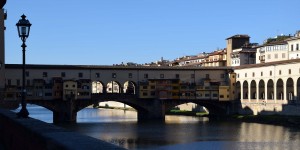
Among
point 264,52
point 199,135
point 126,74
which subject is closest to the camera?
point 199,135

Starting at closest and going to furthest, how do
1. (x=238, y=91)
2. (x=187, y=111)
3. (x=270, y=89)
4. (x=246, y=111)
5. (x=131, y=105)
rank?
(x=270, y=89) → (x=246, y=111) → (x=131, y=105) → (x=238, y=91) → (x=187, y=111)

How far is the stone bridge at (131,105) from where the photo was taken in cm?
→ 6097

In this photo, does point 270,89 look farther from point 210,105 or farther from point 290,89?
point 210,105

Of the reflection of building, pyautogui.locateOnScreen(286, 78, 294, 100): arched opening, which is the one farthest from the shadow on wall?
the reflection of building

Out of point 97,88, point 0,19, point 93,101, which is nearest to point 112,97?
point 93,101

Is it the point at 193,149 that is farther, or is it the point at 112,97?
the point at 112,97

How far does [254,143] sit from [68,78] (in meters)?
35.1

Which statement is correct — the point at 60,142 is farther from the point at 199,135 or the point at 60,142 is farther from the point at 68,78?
the point at 68,78

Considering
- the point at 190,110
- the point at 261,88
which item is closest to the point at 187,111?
the point at 190,110

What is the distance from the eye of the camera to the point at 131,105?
6712 cm

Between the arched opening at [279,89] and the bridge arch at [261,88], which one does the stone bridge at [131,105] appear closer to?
the bridge arch at [261,88]

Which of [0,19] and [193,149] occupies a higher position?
[0,19]

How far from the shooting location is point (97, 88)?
Answer: 140750 mm

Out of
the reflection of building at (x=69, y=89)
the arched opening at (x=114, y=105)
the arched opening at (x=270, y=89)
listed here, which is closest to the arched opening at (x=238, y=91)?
the arched opening at (x=270, y=89)
